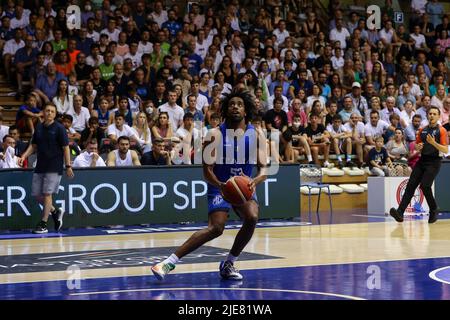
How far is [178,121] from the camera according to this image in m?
20.4

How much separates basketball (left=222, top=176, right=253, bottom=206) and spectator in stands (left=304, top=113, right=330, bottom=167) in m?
11.5

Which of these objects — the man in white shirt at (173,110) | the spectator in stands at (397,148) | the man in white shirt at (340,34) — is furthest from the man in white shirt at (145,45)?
the spectator in stands at (397,148)

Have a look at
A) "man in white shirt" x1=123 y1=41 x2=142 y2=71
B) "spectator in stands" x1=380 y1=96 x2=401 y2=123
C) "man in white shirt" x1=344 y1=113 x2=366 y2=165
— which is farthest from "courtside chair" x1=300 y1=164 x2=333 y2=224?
"man in white shirt" x1=123 y1=41 x2=142 y2=71

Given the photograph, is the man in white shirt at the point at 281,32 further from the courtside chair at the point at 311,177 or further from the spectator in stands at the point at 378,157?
the courtside chair at the point at 311,177

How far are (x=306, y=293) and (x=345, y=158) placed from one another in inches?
509

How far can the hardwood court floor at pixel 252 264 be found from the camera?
30.4 ft

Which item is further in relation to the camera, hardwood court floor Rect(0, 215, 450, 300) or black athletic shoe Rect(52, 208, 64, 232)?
black athletic shoe Rect(52, 208, 64, 232)

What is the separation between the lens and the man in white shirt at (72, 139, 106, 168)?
1734 centimetres

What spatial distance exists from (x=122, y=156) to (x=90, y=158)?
0.63 metres

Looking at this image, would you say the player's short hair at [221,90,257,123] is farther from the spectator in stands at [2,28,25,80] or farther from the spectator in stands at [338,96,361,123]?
the spectator in stands at [338,96,361,123]

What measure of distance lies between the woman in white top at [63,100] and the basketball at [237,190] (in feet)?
34.9

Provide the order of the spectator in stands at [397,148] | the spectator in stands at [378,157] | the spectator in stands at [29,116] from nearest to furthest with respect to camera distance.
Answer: the spectator in stands at [29,116]
the spectator in stands at [378,157]
the spectator in stands at [397,148]

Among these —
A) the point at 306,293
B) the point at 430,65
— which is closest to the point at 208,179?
the point at 306,293
